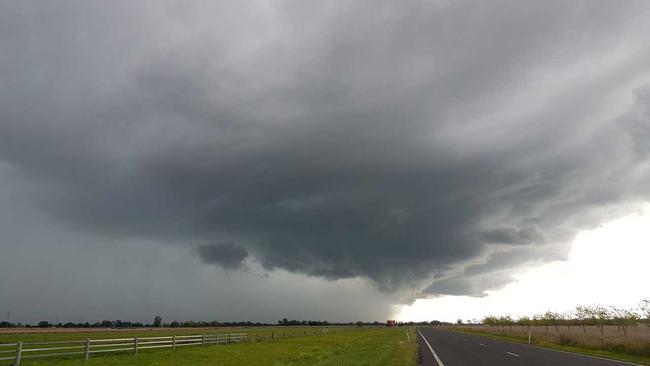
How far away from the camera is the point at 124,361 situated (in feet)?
A: 92.0

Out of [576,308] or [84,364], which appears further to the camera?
[576,308]

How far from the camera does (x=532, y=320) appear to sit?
439 feet

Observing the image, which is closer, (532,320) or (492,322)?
(532,320)

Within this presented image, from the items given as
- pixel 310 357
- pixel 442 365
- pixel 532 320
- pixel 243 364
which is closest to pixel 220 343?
pixel 310 357

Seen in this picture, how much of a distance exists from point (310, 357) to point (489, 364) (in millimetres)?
14692

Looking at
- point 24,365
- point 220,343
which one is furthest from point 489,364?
point 220,343

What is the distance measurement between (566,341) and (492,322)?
127790mm

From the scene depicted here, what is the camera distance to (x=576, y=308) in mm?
85750

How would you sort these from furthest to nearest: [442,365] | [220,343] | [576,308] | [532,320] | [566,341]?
[532,320], [576,308], [220,343], [566,341], [442,365]

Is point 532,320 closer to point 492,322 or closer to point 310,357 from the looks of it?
point 492,322

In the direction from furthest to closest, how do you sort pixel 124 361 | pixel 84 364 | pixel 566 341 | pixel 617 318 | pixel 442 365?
pixel 617 318
pixel 566 341
pixel 124 361
pixel 84 364
pixel 442 365

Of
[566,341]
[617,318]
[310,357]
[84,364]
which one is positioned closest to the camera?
[84,364]

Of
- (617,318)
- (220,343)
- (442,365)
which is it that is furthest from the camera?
(617,318)

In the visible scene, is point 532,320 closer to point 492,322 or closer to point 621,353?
point 492,322
